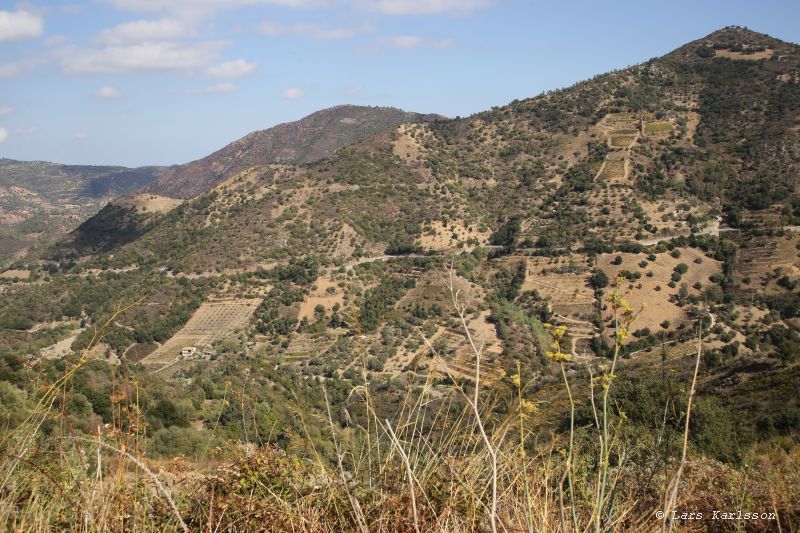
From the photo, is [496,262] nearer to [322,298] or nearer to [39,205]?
[322,298]

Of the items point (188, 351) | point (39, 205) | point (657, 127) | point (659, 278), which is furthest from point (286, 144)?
point (659, 278)

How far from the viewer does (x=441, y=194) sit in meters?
60.0

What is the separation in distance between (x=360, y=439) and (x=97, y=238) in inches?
3435

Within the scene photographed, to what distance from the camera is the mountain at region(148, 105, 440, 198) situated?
468 feet

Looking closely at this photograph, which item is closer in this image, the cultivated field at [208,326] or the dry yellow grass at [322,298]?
the cultivated field at [208,326]

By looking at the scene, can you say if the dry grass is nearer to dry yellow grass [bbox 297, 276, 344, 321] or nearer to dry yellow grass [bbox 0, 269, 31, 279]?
dry yellow grass [bbox 297, 276, 344, 321]

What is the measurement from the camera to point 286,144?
154250mm

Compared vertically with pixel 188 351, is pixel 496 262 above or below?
above

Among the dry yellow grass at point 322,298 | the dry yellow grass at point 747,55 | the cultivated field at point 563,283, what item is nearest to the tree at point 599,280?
the cultivated field at point 563,283

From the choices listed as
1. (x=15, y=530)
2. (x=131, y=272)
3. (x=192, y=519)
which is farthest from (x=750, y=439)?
(x=131, y=272)

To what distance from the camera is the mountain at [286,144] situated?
468 feet

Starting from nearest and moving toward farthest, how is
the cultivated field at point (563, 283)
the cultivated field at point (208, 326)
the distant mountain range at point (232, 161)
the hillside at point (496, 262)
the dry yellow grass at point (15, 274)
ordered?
the hillside at point (496, 262) < the cultivated field at point (563, 283) < the cultivated field at point (208, 326) < the dry yellow grass at point (15, 274) < the distant mountain range at point (232, 161)

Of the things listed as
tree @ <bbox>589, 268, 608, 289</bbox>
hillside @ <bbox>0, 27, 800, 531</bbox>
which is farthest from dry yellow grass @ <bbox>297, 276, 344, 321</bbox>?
tree @ <bbox>589, 268, 608, 289</bbox>

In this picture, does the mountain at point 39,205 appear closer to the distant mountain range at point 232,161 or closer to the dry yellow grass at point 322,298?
the distant mountain range at point 232,161
